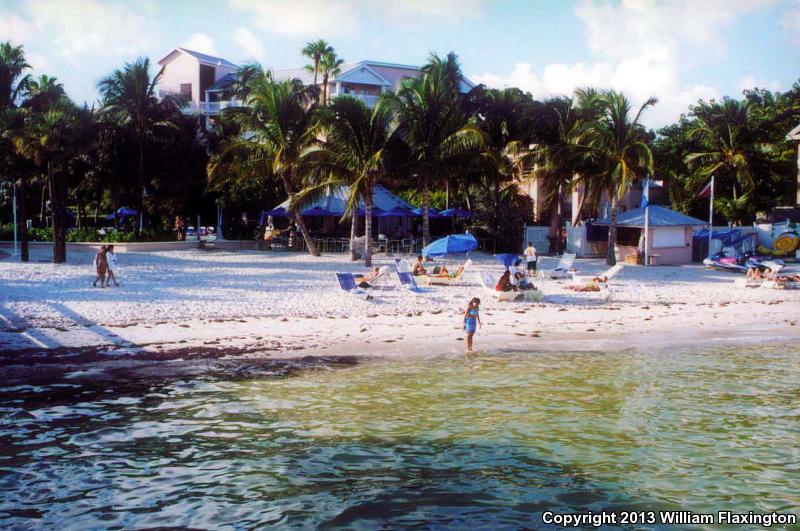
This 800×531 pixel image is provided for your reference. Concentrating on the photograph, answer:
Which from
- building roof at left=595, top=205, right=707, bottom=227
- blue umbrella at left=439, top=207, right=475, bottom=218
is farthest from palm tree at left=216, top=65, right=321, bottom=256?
building roof at left=595, top=205, right=707, bottom=227

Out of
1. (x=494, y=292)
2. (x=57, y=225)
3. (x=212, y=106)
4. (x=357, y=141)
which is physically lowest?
(x=494, y=292)

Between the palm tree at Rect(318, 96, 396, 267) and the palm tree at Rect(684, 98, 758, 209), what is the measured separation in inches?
979

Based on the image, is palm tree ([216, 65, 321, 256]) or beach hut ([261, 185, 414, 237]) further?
beach hut ([261, 185, 414, 237])

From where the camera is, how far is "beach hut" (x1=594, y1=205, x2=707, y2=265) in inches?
1298

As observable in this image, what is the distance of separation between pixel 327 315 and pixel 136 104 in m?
25.4

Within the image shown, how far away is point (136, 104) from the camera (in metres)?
39.8

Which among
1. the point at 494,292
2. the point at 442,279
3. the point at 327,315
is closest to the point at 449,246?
the point at 442,279

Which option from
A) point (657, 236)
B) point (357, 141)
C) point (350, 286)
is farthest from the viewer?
point (657, 236)

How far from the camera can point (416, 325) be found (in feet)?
60.8

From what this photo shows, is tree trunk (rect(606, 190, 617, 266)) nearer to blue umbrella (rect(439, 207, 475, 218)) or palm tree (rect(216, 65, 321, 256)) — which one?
blue umbrella (rect(439, 207, 475, 218))

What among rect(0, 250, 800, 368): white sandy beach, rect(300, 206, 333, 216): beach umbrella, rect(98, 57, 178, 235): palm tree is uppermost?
rect(98, 57, 178, 235): palm tree

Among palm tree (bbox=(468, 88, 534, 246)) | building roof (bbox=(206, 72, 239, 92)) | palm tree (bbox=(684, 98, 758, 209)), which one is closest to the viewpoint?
palm tree (bbox=(468, 88, 534, 246))

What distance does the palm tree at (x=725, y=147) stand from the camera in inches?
1784

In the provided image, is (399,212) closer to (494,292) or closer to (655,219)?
(655,219)
